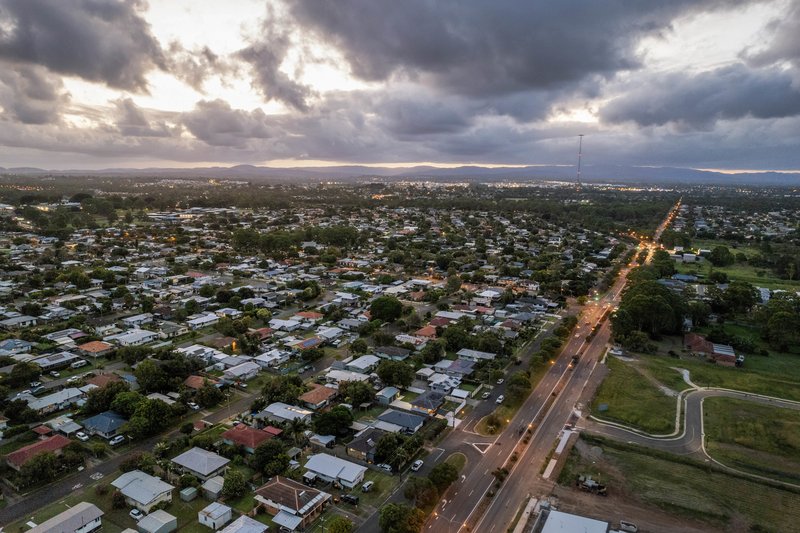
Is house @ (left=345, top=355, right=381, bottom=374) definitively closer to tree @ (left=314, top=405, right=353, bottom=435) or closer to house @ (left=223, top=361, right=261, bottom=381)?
house @ (left=223, top=361, right=261, bottom=381)

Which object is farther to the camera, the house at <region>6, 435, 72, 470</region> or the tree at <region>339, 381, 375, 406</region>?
the tree at <region>339, 381, 375, 406</region>

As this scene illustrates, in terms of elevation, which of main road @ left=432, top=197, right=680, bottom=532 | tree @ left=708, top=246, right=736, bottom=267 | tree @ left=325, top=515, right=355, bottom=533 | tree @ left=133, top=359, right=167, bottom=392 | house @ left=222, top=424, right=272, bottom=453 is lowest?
main road @ left=432, top=197, right=680, bottom=532

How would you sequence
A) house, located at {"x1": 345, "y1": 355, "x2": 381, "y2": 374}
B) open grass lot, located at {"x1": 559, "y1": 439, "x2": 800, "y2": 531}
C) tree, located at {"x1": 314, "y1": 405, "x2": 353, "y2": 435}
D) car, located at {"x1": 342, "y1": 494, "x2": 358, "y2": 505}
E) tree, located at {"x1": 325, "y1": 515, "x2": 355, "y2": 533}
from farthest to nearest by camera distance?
house, located at {"x1": 345, "y1": 355, "x2": 381, "y2": 374} < tree, located at {"x1": 314, "y1": 405, "x2": 353, "y2": 435} < car, located at {"x1": 342, "y1": 494, "x2": 358, "y2": 505} < open grass lot, located at {"x1": 559, "y1": 439, "x2": 800, "y2": 531} < tree, located at {"x1": 325, "y1": 515, "x2": 355, "y2": 533}

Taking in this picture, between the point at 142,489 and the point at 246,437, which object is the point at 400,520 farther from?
the point at 142,489

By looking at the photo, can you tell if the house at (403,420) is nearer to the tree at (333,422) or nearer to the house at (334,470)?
the tree at (333,422)

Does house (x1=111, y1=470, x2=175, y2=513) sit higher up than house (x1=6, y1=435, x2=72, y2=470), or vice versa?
house (x1=6, y1=435, x2=72, y2=470)

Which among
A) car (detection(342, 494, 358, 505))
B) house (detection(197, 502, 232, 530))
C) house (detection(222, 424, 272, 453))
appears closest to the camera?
house (detection(197, 502, 232, 530))

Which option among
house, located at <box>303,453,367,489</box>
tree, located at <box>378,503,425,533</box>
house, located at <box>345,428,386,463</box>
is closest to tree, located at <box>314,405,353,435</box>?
house, located at <box>345,428,386,463</box>

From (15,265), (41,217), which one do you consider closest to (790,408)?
(15,265)
